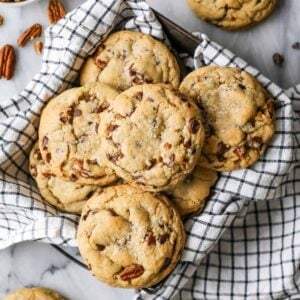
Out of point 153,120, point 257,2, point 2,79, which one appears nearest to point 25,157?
point 2,79

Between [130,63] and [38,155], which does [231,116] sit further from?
[38,155]

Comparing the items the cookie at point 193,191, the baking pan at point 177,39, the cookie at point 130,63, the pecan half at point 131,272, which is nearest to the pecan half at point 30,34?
the cookie at point 130,63

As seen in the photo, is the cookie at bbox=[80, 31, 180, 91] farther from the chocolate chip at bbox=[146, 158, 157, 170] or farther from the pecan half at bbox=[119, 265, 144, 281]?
the pecan half at bbox=[119, 265, 144, 281]

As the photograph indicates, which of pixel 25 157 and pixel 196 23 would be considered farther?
pixel 196 23

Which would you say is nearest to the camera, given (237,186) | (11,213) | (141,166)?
(141,166)

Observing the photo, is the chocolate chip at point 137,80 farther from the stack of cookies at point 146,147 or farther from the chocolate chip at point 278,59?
the chocolate chip at point 278,59

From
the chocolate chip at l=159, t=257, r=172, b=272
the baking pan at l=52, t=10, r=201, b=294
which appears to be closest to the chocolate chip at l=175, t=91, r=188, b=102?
the baking pan at l=52, t=10, r=201, b=294

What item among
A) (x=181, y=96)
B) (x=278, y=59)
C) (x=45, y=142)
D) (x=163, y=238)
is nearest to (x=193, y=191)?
(x=163, y=238)

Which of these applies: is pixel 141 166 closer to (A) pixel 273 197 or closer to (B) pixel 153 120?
(B) pixel 153 120
